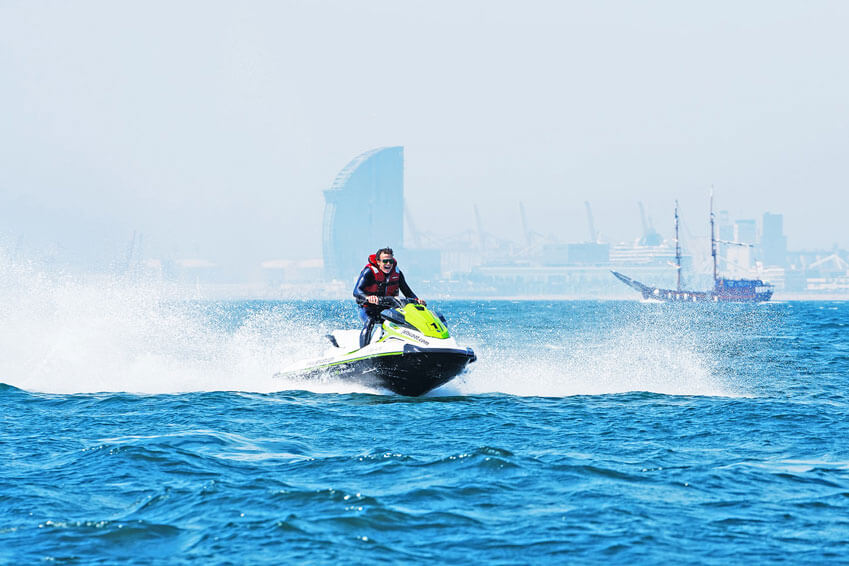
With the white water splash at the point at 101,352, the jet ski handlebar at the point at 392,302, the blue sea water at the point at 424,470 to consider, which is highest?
the jet ski handlebar at the point at 392,302

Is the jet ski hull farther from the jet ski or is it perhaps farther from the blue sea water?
the blue sea water

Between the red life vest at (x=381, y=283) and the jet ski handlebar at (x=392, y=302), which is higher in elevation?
the red life vest at (x=381, y=283)

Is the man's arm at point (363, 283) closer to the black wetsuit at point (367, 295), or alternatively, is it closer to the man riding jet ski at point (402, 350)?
the black wetsuit at point (367, 295)

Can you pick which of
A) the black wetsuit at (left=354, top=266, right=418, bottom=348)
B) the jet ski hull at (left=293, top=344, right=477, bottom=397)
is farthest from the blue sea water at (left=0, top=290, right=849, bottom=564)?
the black wetsuit at (left=354, top=266, right=418, bottom=348)

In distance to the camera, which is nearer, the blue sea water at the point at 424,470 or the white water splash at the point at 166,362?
the blue sea water at the point at 424,470

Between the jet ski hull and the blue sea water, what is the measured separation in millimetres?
311

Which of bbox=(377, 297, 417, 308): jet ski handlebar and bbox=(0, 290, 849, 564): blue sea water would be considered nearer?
bbox=(0, 290, 849, 564): blue sea water

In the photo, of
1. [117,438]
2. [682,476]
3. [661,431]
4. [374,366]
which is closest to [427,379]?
[374,366]

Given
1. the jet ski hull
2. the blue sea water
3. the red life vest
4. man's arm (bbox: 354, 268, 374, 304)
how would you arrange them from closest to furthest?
the blue sea water, the jet ski hull, man's arm (bbox: 354, 268, 374, 304), the red life vest

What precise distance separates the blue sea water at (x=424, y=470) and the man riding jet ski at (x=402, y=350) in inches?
17.2

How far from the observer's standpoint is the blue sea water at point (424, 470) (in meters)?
8.27

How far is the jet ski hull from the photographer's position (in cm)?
1625

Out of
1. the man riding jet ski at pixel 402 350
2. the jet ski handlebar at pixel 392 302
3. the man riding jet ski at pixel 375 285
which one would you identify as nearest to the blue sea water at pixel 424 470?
the man riding jet ski at pixel 402 350

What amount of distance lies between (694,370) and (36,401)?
53.3 ft
